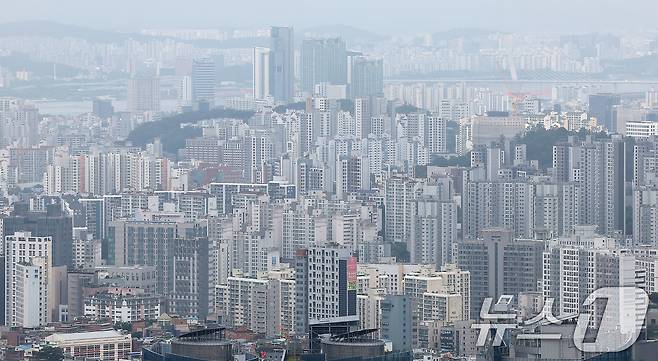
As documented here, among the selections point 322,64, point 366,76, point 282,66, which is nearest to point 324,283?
point 366,76

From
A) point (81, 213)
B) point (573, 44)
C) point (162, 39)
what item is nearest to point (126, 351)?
point (81, 213)

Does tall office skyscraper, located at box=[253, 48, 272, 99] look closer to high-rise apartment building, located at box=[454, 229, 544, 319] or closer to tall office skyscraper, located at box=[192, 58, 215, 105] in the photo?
tall office skyscraper, located at box=[192, 58, 215, 105]

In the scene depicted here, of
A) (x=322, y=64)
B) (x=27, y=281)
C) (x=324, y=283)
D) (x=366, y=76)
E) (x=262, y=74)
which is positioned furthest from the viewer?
(x=262, y=74)

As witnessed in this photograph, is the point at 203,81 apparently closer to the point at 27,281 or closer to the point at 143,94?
the point at 143,94

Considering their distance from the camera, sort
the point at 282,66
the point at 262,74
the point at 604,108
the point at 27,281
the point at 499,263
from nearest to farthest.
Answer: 1. the point at 27,281
2. the point at 499,263
3. the point at 604,108
4. the point at 262,74
5. the point at 282,66

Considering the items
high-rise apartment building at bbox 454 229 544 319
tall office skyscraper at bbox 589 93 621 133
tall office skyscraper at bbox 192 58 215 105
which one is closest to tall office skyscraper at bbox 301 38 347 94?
tall office skyscraper at bbox 192 58 215 105

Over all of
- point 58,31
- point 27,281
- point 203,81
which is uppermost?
point 58,31

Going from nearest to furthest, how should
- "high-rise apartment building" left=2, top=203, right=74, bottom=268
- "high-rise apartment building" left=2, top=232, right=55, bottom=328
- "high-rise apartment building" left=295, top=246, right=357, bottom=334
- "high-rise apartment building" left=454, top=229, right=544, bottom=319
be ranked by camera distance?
"high-rise apartment building" left=295, top=246, right=357, bottom=334 → "high-rise apartment building" left=454, top=229, right=544, bottom=319 → "high-rise apartment building" left=2, top=232, right=55, bottom=328 → "high-rise apartment building" left=2, top=203, right=74, bottom=268

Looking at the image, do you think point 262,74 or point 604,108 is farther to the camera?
point 262,74
